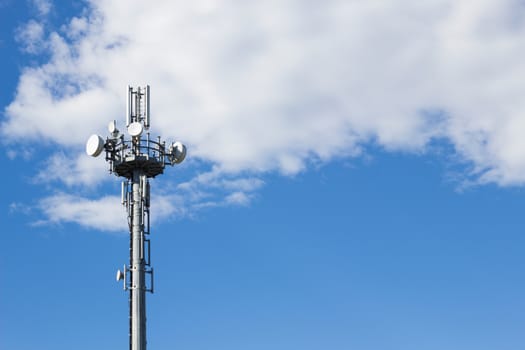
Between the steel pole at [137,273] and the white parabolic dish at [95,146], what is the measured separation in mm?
3203

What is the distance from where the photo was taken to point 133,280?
200 ft

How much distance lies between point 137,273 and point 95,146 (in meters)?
9.29

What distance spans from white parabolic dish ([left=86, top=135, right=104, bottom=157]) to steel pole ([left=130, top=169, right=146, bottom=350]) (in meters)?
3.20

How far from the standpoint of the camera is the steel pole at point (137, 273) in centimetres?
5997

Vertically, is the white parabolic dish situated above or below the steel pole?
above

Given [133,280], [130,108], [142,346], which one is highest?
[130,108]

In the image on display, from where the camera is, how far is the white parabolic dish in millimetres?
62906

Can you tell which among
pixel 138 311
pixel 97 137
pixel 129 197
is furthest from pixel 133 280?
pixel 97 137

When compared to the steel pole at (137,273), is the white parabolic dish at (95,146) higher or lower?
higher

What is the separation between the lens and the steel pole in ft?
197

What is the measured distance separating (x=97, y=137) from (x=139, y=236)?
24.4 feet

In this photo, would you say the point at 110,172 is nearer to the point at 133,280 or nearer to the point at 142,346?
the point at 133,280

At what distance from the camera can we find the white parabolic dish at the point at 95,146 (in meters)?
62.9

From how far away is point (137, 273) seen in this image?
201 ft
